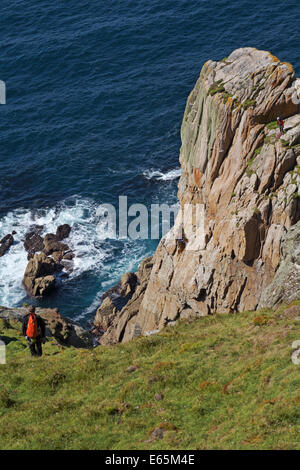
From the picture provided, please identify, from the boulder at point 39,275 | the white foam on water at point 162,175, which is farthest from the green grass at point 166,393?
the white foam on water at point 162,175

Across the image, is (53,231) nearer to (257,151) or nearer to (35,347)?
(257,151)

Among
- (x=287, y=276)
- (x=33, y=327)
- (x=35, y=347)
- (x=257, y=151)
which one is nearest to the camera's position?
(x=33, y=327)

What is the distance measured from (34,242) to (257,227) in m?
49.0

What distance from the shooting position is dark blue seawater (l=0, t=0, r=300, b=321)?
95250 millimetres

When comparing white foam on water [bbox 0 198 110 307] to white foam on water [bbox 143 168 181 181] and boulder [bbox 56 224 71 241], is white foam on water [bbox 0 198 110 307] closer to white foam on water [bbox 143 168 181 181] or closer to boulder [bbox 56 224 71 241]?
boulder [bbox 56 224 71 241]

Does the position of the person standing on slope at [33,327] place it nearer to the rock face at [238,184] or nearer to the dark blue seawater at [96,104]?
the rock face at [238,184]

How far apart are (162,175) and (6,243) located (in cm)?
2918

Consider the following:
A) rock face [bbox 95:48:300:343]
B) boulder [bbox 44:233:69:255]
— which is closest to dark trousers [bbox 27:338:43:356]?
A: rock face [bbox 95:48:300:343]

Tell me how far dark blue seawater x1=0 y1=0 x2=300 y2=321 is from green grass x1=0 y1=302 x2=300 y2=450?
144ft

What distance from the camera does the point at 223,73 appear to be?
196ft

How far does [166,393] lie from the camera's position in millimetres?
34312

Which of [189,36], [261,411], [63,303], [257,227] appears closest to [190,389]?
[261,411]

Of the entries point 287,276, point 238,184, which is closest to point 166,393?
point 287,276

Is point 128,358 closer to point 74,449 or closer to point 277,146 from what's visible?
point 74,449
